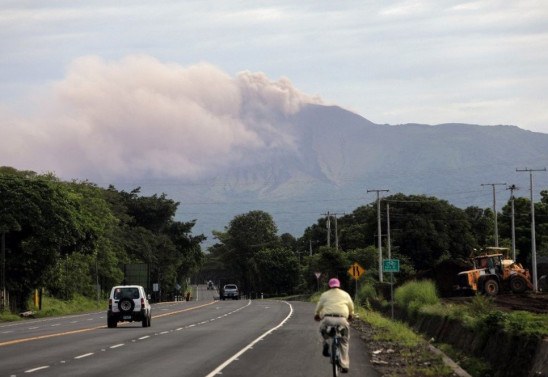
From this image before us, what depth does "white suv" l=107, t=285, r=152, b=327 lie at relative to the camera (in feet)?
141

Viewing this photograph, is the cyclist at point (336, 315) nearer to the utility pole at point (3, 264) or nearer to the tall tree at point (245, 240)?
the utility pole at point (3, 264)

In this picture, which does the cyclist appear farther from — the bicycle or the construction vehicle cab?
the construction vehicle cab

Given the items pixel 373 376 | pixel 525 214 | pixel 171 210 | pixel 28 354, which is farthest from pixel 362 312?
pixel 171 210

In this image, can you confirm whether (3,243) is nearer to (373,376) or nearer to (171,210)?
(373,376)

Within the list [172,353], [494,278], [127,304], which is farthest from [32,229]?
[172,353]

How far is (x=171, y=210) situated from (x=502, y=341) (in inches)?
4508

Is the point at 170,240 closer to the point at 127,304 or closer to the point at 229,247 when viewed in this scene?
the point at 229,247

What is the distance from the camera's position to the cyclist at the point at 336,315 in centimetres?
1942

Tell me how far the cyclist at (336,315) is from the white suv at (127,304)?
2367 centimetres

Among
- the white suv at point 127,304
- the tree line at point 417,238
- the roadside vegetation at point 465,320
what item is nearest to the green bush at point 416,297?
the roadside vegetation at point 465,320

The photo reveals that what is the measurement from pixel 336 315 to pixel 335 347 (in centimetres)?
79

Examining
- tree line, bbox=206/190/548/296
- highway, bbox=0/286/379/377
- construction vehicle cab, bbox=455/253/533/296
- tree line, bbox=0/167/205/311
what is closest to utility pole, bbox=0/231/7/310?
tree line, bbox=0/167/205/311

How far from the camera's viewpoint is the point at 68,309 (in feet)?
250

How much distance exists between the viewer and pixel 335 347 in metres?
19.1
